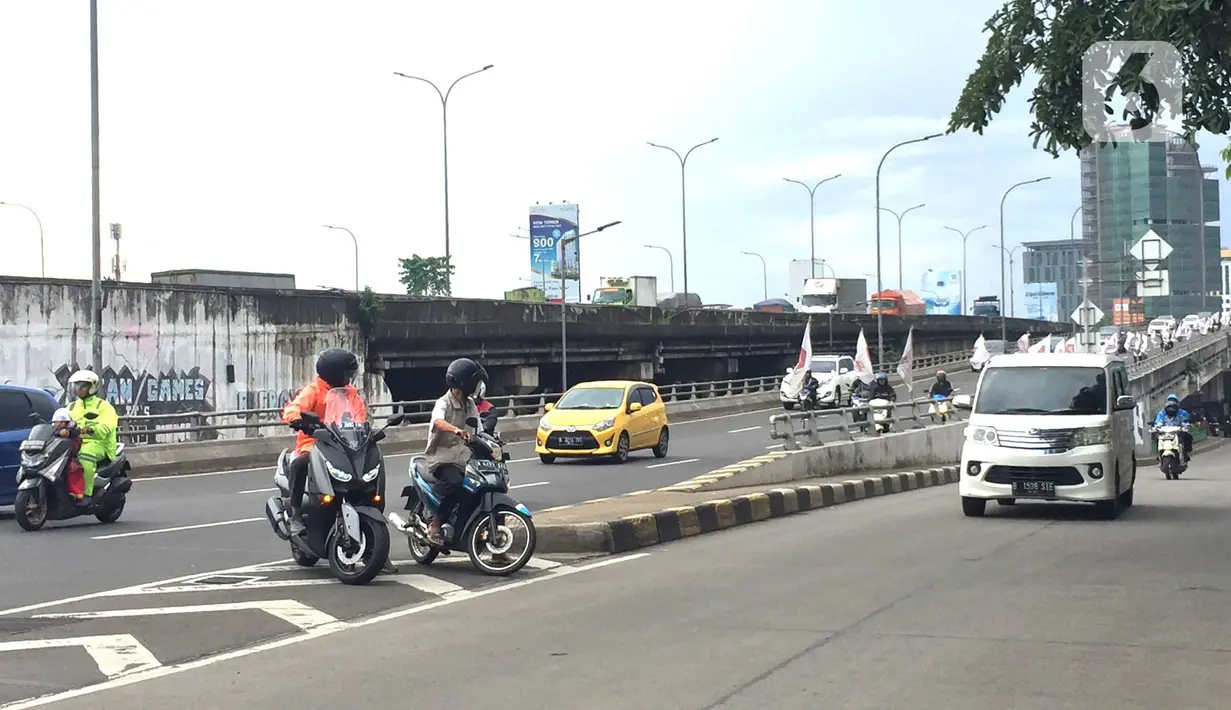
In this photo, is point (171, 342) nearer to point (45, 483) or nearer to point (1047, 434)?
point (45, 483)

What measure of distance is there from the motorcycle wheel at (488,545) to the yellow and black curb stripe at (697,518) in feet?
5.38

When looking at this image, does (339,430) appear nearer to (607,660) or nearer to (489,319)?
(607,660)

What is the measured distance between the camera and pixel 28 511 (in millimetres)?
14914

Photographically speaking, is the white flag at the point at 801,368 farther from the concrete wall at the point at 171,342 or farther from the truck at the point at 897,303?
the truck at the point at 897,303

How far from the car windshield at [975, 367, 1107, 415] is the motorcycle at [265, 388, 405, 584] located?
8648 mm

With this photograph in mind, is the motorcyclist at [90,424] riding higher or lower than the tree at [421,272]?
lower

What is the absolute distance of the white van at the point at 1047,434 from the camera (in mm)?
16062

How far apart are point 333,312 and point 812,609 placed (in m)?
36.0

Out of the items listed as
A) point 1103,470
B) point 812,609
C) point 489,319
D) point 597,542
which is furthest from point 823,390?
point 812,609

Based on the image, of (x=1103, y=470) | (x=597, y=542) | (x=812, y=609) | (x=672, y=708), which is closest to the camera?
(x=672, y=708)

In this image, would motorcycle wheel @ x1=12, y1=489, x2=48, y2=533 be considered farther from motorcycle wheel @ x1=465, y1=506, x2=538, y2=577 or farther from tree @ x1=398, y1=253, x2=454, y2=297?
tree @ x1=398, y1=253, x2=454, y2=297

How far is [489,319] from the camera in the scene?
50.8 m

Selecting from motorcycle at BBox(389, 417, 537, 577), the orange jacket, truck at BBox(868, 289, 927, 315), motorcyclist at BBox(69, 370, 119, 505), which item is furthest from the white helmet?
truck at BBox(868, 289, 927, 315)

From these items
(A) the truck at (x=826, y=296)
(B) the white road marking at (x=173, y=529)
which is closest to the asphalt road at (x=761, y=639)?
(B) the white road marking at (x=173, y=529)
